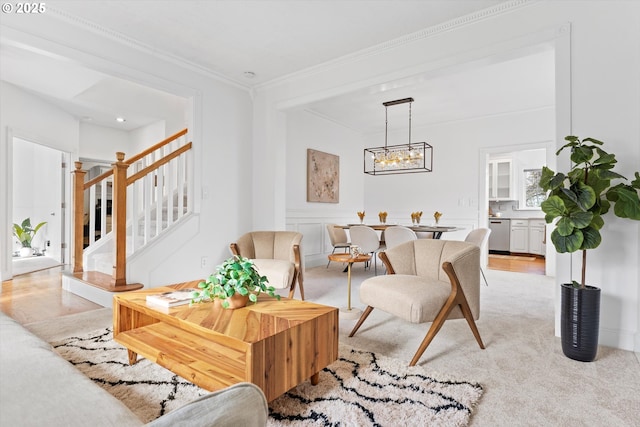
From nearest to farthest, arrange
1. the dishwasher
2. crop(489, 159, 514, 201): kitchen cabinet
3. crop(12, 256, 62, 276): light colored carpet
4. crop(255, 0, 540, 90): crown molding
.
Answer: crop(255, 0, 540, 90): crown molding, crop(12, 256, 62, 276): light colored carpet, the dishwasher, crop(489, 159, 514, 201): kitchen cabinet

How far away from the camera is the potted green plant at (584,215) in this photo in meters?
2.12

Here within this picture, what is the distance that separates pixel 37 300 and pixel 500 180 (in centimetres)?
912

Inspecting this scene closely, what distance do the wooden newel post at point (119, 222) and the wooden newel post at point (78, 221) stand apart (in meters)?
1.10

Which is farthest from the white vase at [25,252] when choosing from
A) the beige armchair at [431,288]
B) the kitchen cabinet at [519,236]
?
the kitchen cabinet at [519,236]

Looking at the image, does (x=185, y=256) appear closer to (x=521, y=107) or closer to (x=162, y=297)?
(x=162, y=297)

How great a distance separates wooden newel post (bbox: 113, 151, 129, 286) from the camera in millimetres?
3321

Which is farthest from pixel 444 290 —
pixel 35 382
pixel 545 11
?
pixel 545 11

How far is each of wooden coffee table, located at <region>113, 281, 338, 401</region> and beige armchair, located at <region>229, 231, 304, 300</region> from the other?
137 centimetres

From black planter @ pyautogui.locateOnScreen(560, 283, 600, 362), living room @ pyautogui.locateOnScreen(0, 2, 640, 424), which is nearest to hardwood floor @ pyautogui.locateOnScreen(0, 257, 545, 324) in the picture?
living room @ pyautogui.locateOnScreen(0, 2, 640, 424)

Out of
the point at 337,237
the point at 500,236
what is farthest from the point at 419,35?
the point at 500,236

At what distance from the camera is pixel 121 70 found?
338 cm

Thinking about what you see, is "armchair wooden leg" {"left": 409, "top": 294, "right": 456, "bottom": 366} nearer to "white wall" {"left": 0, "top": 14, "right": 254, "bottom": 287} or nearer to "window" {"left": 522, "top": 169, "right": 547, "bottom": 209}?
"white wall" {"left": 0, "top": 14, "right": 254, "bottom": 287}

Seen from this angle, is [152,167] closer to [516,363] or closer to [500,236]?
[516,363]

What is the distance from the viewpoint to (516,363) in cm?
212
